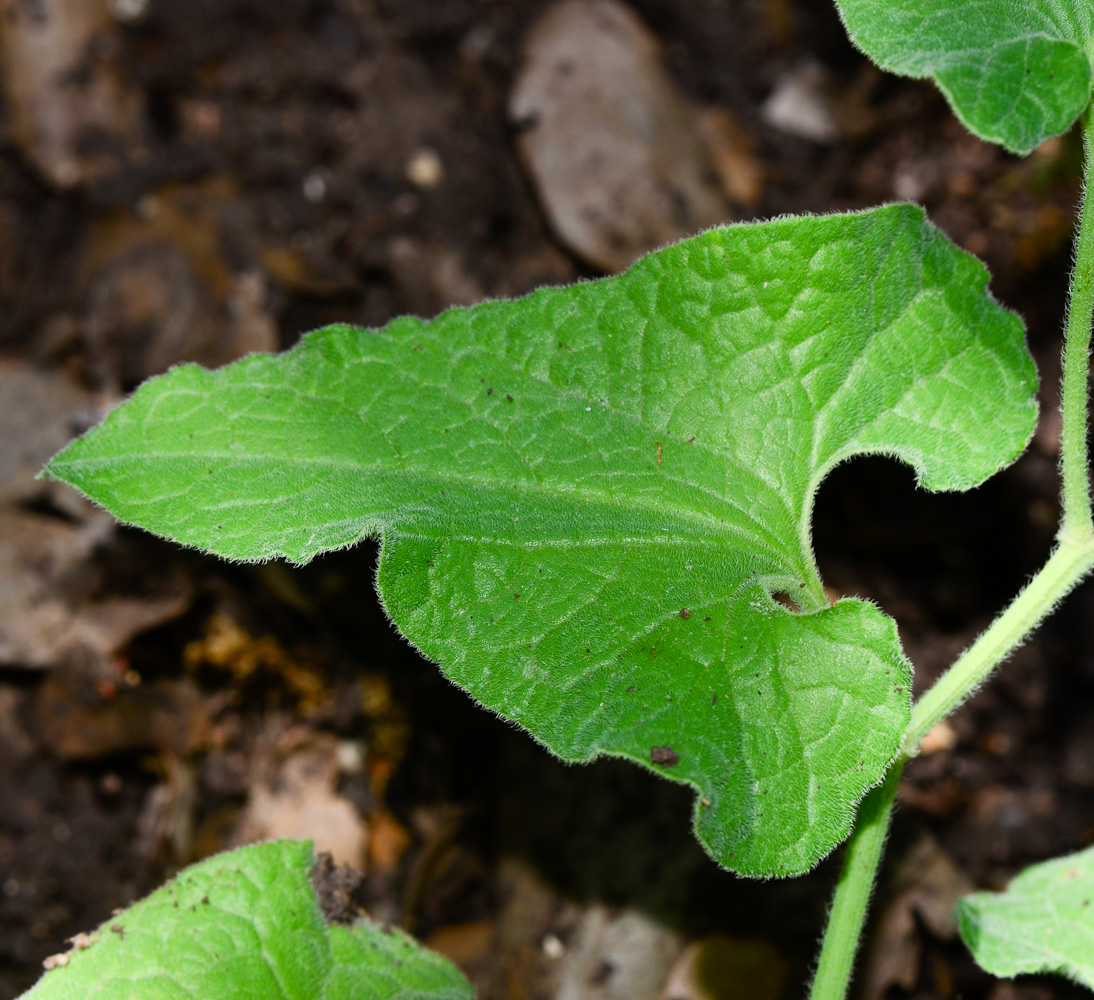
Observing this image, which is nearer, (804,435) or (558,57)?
(804,435)

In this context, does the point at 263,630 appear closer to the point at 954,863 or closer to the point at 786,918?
the point at 786,918

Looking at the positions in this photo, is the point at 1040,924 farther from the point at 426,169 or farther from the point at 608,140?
the point at 426,169

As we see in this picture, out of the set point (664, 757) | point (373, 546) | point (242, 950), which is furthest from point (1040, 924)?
point (373, 546)

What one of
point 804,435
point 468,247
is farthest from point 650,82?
point 804,435

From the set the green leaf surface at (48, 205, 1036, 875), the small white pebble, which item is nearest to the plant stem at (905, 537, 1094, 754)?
the green leaf surface at (48, 205, 1036, 875)

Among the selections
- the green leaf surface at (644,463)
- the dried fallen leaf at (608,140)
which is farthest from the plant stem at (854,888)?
the dried fallen leaf at (608,140)

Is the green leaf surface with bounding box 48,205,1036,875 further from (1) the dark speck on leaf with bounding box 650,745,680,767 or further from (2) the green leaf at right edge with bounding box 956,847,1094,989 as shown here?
(2) the green leaf at right edge with bounding box 956,847,1094,989

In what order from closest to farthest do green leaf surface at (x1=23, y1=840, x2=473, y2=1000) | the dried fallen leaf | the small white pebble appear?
green leaf surface at (x1=23, y1=840, x2=473, y2=1000), the dried fallen leaf, the small white pebble
